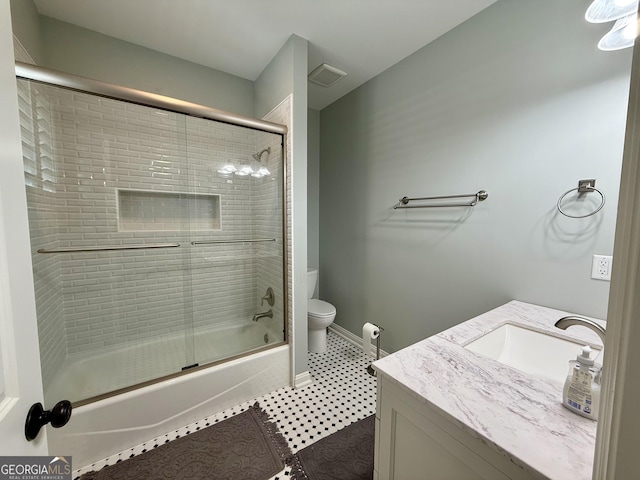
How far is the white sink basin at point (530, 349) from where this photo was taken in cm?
108

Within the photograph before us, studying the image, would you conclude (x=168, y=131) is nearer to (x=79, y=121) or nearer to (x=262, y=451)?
(x=79, y=121)

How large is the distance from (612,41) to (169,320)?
314 centimetres

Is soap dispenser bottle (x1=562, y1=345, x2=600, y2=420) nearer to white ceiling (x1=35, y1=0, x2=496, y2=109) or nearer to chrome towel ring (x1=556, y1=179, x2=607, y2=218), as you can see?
chrome towel ring (x1=556, y1=179, x2=607, y2=218)

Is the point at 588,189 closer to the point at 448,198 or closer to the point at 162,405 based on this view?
the point at 448,198

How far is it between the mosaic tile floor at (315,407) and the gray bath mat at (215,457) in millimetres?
50

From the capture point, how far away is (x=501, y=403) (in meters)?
0.71

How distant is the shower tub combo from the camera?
1.44m

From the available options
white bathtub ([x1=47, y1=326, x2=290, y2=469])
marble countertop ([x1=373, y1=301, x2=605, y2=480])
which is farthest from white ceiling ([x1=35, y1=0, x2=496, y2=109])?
white bathtub ([x1=47, y1=326, x2=290, y2=469])

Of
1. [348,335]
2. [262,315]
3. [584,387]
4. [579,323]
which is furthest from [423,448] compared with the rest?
[348,335]

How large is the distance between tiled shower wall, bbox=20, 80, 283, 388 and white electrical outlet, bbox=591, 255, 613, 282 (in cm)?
186

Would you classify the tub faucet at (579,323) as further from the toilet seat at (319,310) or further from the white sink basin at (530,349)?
the toilet seat at (319,310)

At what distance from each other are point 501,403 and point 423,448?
0.27m

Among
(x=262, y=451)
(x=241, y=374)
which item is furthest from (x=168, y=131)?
(x=262, y=451)

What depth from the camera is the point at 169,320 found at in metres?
2.23
